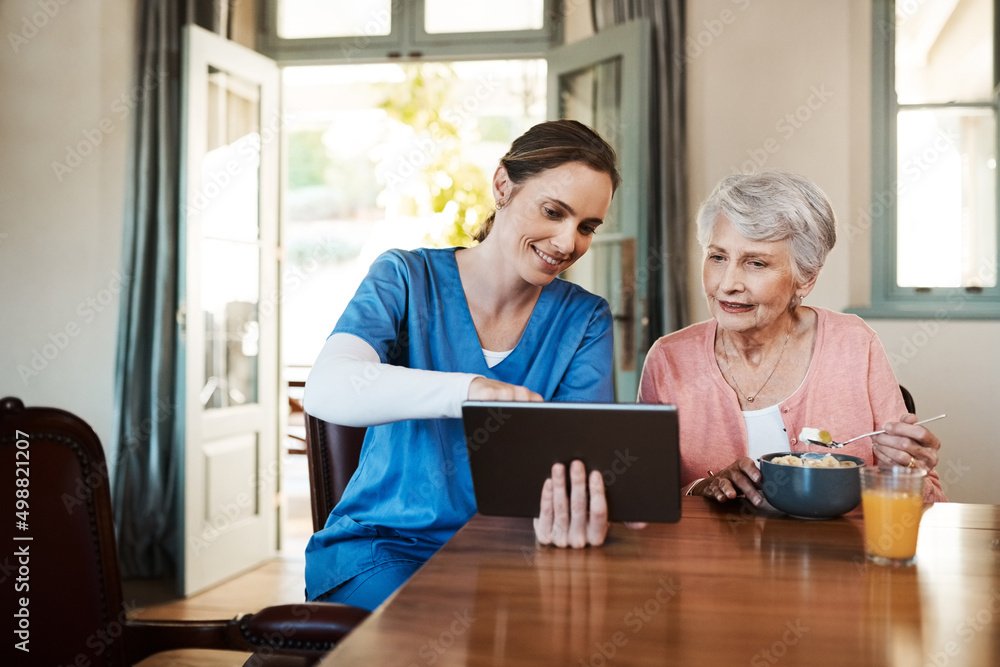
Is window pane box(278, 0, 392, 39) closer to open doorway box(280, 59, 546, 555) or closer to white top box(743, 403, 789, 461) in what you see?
open doorway box(280, 59, 546, 555)

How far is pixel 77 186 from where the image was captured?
11.5ft

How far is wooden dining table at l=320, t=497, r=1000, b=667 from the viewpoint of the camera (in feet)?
2.57

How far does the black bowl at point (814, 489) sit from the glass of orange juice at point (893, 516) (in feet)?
0.44

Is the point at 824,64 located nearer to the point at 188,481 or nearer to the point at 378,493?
the point at 378,493

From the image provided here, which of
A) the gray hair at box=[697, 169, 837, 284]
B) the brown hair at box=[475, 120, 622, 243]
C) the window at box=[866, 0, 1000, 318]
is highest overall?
the window at box=[866, 0, 1000, 318]

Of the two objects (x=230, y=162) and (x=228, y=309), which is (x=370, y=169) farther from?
→ (x=228, y=309)

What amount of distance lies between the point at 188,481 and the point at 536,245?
2456mm

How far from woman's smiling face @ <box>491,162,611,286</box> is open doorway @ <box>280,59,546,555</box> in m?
2.56

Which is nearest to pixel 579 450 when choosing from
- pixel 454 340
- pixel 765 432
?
pixel 454 340

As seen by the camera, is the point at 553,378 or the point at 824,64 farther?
the point at 824,64

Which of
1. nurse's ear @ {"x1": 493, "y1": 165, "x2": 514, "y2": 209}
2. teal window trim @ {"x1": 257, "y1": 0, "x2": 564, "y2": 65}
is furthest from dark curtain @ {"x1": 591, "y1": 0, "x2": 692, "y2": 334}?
nurse's ear @ {"x1": 493, "y1": 165, "x2": 514, "y2": 209}

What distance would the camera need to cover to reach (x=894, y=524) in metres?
1.07

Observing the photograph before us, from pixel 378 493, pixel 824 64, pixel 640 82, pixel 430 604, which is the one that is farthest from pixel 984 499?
pixel 430 604

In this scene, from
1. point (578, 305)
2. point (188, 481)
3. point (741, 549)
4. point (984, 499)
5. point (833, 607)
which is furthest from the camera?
point (188, 481)
